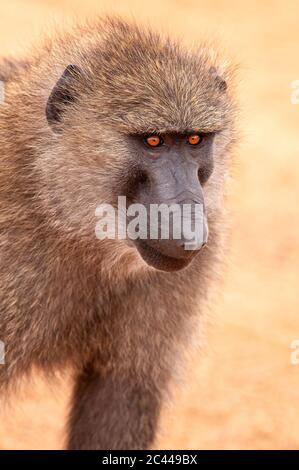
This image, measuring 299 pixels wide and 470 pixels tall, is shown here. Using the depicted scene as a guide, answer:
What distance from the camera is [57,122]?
4.26 m

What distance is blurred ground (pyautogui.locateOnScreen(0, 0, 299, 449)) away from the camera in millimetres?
6438

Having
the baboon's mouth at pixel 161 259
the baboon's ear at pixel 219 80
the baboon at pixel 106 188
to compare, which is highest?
the baboon's ear at pixel 219 80

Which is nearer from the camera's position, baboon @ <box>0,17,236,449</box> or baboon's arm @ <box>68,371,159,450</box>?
baboon @ <box>0,17,236,449</box>

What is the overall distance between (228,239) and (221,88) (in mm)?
1058

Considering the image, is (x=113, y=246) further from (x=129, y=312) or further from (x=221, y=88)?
(x=221, y=88)

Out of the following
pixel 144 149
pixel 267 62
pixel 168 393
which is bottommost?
pixel 168 393

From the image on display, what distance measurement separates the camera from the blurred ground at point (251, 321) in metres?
6.44

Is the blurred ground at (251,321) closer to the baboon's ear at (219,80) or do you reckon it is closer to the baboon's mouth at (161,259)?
the baboon's ear at (219,80)

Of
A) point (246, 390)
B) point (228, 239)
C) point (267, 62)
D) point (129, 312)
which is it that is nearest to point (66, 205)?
point (129, 312)

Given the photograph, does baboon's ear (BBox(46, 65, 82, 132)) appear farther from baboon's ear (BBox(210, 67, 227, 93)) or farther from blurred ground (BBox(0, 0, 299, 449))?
blurred ground (BBox(0, 0, 299, 449))

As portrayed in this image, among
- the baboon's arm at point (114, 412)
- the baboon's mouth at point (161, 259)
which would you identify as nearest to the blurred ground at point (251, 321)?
the baboon's arm at point (114, 412)

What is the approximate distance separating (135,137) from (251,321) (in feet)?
14.2

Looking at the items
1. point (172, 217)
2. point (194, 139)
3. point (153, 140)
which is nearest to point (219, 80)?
point (194, 139)

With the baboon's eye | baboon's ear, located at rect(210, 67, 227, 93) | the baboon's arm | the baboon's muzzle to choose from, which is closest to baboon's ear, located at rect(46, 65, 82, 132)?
the baboon's eye
